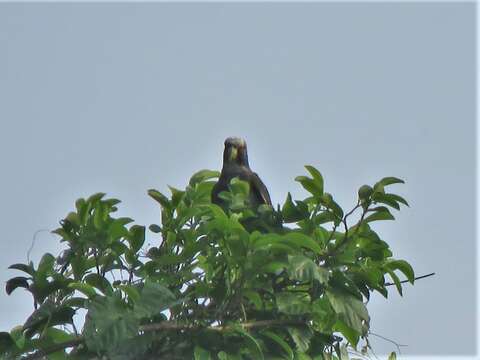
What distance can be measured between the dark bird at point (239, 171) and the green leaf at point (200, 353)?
2.69 metres

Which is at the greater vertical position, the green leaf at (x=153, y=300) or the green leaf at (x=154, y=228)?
the green leaf at (x=154, y=228)

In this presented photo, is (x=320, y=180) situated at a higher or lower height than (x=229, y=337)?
higher

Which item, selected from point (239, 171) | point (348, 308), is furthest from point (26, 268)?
point (239, 171)

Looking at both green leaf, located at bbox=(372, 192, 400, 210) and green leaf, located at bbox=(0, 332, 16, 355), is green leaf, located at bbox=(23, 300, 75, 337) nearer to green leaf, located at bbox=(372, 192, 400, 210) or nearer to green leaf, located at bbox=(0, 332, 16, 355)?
green leaf, located at bbox=(0, 332, 16, 355)

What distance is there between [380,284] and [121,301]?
1.18 meters

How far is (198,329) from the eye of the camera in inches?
211

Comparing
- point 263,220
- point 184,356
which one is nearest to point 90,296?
point 184,356

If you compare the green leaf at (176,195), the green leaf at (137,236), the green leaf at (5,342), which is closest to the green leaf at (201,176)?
the green leaf at (176,195)

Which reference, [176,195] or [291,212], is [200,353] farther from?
[176,195]

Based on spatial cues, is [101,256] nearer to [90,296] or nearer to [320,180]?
[90,296]

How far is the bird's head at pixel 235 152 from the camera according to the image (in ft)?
28.5

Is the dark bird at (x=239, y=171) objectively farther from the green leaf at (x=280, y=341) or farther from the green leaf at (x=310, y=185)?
the green leaf at (x=280, y=341)

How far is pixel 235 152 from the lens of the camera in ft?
28.6

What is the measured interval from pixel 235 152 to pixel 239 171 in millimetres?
242
